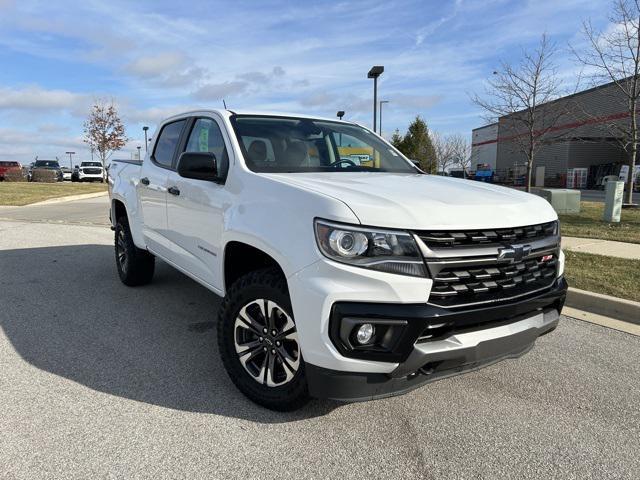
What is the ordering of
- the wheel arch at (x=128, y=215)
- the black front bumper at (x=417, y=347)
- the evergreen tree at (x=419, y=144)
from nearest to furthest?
1. the black front bumper at (x=417, y=347)
2. the wheel arch at (x=128, y=215)
3. the evergreen tree at (x=419, y=144)

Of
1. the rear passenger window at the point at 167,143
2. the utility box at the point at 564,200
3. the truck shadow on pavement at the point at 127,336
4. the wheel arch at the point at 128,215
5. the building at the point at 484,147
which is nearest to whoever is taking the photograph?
the truck shadow on pavement at the point at 127,336

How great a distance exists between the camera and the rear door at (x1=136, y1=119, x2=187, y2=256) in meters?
4.49

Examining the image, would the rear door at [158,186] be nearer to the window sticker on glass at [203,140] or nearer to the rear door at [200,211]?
the rear door at [200,211]

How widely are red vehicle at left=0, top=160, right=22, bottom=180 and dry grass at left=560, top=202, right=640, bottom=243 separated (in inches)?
1362

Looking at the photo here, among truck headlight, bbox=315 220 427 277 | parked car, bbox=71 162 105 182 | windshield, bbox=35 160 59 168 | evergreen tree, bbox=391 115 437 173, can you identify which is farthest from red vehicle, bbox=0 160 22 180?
truck headlight, bbox=315 220 427 277

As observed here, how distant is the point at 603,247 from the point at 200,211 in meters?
6.89

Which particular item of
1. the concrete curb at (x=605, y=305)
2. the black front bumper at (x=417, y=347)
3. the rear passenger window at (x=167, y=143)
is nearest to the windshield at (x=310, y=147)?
the rear passenger window at (x=167, y=143)

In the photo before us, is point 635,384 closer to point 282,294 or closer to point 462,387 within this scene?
point 462,387

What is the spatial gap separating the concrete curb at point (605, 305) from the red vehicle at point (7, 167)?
122ft

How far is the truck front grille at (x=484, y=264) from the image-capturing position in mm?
2430

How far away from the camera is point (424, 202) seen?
8.52 feet

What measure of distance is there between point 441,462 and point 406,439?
243 millimetres

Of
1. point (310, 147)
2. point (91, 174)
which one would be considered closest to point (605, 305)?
point (310, 147)

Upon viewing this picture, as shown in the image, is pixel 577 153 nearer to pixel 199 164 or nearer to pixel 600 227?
pixel 600 227
